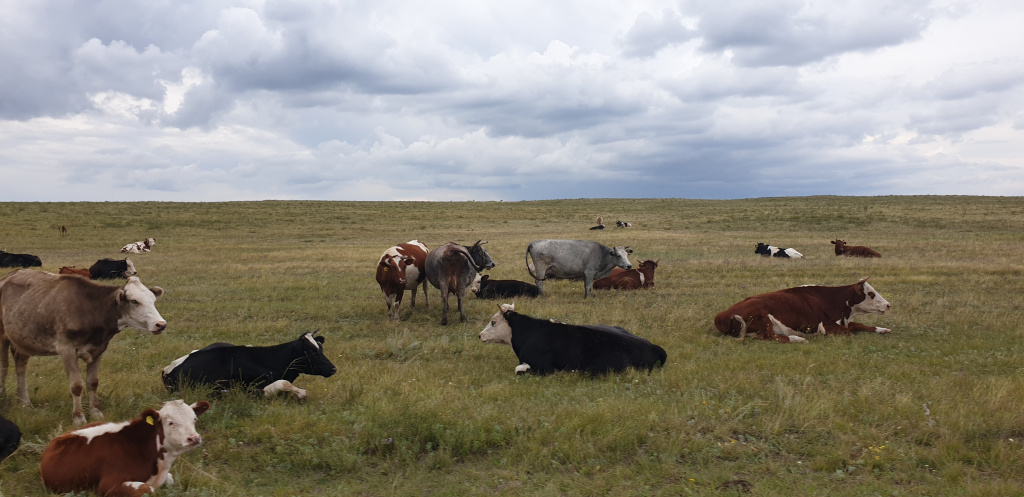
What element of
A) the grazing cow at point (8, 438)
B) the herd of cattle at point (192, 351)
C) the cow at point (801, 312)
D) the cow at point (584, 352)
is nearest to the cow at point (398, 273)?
the herd of cattle at point (192, 351)

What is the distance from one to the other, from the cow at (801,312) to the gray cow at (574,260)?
5.72 m

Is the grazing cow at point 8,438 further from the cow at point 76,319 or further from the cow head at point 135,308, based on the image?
the cow head at point 135,308

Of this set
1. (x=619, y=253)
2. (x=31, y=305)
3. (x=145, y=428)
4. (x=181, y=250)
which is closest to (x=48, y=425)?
(x=31, y=305)

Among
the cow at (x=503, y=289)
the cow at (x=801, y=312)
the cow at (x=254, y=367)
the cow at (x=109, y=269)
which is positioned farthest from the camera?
the cow at (x=109, y=269)

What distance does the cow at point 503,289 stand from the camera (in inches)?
665

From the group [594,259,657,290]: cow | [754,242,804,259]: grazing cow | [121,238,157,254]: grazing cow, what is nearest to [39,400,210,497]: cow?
[594,259,657,290]: cow

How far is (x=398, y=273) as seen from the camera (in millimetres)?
13789

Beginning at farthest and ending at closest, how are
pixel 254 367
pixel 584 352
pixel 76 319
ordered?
pixel 584 352, pixel 254 367, pixel 76 319

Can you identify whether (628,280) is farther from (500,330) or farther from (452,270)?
(500,330)

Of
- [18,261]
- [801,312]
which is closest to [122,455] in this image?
[801,312]

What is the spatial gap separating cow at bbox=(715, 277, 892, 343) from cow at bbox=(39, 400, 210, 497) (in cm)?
866

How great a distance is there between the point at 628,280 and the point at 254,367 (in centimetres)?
1184

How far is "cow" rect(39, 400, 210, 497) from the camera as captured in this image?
536 cm

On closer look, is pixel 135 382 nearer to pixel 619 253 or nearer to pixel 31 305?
pixel 31 305
